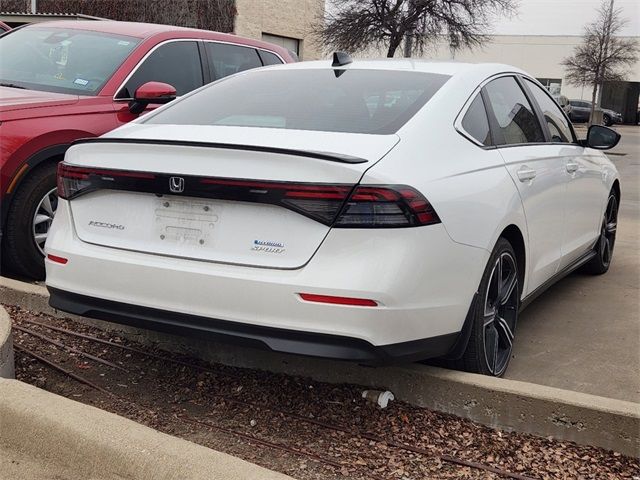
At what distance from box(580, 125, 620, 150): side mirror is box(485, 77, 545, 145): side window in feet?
2.79

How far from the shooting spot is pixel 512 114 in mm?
4203

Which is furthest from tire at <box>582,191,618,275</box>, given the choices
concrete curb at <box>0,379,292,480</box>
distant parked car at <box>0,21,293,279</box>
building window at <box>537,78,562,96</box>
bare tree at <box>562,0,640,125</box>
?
building window at <box>537,78,562,96</box>

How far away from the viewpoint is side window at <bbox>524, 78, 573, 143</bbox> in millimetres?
4742

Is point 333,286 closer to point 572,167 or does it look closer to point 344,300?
point 344,300

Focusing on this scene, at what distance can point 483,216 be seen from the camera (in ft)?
10.6

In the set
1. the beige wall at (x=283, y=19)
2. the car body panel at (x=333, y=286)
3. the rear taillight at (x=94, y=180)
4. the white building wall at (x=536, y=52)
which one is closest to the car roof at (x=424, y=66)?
the car body panel at (x=333, y=286)

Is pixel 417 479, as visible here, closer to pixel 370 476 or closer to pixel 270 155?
pixel 370 476

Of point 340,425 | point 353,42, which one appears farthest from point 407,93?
point 353,42

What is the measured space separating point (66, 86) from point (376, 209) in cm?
355

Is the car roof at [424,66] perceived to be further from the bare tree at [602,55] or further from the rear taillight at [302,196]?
the bare tree at [602,55]

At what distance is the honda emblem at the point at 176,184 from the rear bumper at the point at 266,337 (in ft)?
1.62

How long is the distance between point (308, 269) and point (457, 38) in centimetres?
2645

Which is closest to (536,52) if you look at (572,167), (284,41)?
(284,41)

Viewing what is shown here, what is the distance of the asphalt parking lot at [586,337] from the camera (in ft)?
12.4
